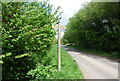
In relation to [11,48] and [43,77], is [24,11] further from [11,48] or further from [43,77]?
[43,77]

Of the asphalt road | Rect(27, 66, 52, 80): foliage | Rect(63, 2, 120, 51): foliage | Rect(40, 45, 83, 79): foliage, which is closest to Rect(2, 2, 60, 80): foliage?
Rect(27, 66, 52, 80): foliage

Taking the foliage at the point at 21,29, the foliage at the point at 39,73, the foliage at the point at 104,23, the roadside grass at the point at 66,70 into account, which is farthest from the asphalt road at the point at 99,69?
the foliage at the point at 104,23

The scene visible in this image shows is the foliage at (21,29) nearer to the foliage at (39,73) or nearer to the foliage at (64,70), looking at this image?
the foliage at (39,73)

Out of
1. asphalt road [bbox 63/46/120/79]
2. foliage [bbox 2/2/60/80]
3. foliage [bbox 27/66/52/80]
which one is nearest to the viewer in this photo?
foliage [bbox 2/2/60/80]

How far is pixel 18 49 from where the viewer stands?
4840 millimetres

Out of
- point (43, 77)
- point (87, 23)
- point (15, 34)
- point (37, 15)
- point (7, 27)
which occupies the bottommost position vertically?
point (43, 77)

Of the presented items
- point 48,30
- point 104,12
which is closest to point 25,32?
point 48,30

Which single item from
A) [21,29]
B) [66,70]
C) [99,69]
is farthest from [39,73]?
[99,69]

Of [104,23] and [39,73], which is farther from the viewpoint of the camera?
[104,23]

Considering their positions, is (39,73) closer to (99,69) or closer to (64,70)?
(64,70)

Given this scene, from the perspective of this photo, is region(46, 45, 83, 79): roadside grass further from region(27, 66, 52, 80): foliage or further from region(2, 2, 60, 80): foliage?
region(2, 2, 60, 80): foliage

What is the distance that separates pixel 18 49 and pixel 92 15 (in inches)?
835

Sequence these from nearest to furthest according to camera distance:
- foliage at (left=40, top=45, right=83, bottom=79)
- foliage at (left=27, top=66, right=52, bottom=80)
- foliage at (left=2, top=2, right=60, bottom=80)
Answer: foliage at (left=2, top=2, right=60, bottom=80) → foliage at (left=27, top=66, right=52, bottom=80) → foliage at (left=40, top=45, right=83, bottom=79)

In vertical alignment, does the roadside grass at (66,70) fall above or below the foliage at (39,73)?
below
